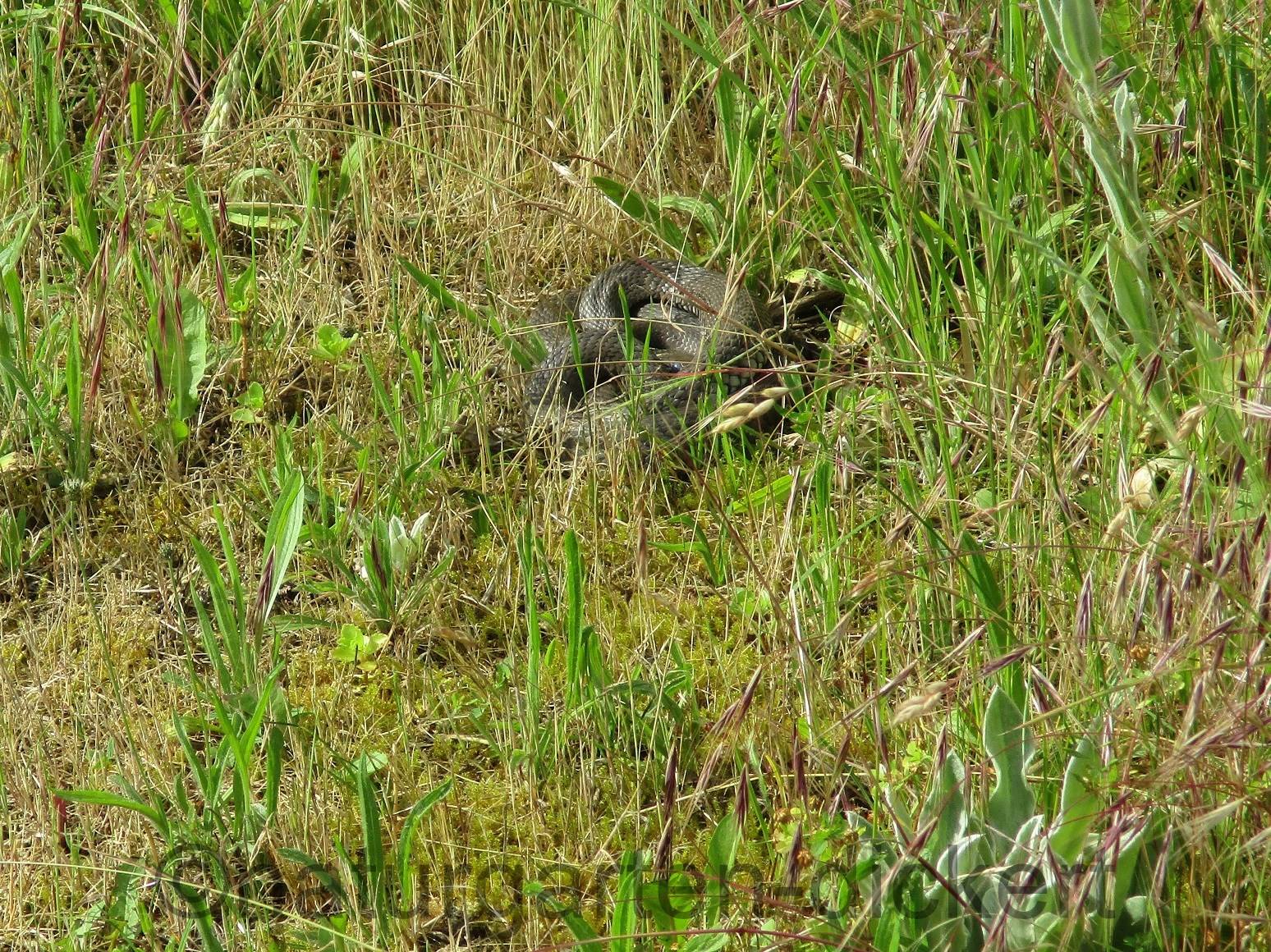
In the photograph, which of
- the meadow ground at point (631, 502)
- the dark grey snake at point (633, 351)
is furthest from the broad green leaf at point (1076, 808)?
the dark grey snake at point (633, 351)

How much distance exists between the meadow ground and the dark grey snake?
0.08 metres

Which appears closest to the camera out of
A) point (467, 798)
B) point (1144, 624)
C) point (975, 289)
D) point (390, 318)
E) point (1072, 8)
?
point (1072, 8)

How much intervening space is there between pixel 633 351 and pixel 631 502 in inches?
22.9

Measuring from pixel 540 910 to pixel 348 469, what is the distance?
1269mm

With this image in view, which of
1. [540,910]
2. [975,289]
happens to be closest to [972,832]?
[540,910]

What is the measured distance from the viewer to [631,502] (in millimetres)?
2801

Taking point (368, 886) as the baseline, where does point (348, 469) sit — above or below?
above

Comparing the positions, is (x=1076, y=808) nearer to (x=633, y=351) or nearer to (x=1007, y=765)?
(x=1007, y=765)

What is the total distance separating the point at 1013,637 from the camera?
1.98 m

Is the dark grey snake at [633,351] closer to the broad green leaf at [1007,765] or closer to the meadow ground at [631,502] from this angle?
the meadow ground at [631,502]

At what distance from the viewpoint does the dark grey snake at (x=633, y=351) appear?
298 cm

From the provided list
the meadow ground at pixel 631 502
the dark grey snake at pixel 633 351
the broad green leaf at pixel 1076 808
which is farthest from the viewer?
the dark grey snake at pixel 633 351

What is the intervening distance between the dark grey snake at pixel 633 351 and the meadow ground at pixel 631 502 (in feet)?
0.27

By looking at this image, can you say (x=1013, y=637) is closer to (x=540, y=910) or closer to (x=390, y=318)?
(x=540, y=910)
